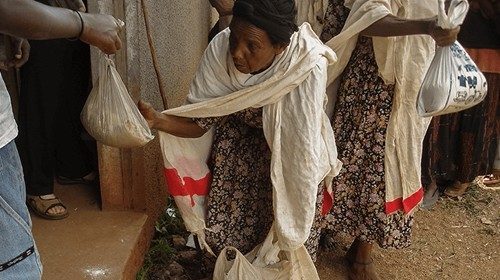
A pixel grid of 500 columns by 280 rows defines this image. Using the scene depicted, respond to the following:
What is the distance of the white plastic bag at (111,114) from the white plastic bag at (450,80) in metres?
1.14

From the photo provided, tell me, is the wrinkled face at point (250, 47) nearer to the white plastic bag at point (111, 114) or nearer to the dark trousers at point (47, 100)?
the white plastic bag at point (111, 114)

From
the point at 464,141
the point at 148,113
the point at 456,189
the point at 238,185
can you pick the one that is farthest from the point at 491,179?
the point at 148,113

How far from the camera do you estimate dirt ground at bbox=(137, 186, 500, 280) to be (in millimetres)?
2877

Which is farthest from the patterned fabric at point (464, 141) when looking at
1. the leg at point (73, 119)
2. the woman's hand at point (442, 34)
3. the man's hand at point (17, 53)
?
the man's hand at point (17, 53)

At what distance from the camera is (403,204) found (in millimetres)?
2684

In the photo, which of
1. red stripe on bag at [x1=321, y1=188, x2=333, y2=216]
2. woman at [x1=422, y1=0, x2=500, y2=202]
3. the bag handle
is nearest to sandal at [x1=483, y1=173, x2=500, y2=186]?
woman at [x1=422, y1=0, x2=500, y2=202]

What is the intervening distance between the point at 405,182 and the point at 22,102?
72.7 inches

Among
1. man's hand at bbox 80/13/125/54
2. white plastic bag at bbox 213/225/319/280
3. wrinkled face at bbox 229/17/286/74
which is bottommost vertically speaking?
white plastic bag at bbox 213/225/319/280

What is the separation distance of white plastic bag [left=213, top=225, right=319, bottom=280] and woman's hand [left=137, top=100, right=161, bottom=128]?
0.67 meters

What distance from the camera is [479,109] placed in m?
3.90

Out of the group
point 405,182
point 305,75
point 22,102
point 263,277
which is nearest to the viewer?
point 305,75

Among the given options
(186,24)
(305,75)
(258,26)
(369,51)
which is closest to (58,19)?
(258,26)

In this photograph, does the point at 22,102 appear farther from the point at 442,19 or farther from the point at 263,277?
the point at 442,19

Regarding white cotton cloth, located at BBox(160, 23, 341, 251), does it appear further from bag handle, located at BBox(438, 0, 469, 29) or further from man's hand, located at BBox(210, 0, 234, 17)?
man's hand, located at BBox(210, 0, 234, 17)
